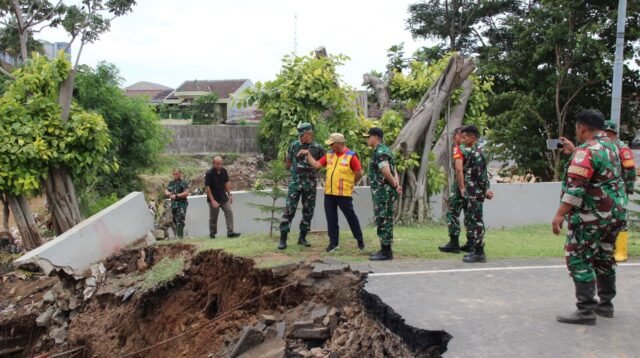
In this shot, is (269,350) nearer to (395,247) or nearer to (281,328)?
(281,328)

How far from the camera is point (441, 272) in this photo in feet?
22.5

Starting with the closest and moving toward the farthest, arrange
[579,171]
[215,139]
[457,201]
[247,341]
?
[579,171], [247,341], [457,201], [215,139]

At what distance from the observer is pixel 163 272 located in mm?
8234

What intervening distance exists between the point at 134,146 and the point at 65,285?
9.07m

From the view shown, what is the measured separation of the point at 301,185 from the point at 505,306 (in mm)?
3821

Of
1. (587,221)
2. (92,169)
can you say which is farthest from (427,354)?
(92,169)

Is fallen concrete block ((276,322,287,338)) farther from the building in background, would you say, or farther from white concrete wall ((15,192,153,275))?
the building in background

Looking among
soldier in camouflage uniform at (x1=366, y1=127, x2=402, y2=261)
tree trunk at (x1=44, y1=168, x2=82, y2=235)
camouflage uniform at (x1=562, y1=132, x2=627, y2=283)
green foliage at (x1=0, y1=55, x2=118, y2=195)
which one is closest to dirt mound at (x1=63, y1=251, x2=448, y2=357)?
soldier in camouflage uniform at (x1=366, y1=127, x2=402, y2=261)

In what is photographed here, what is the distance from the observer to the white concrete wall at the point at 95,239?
8609 mm

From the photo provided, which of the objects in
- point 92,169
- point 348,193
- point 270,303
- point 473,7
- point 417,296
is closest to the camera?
point 417,296

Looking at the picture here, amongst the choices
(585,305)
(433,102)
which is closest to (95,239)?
(585,305)

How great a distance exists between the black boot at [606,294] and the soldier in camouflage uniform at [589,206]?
15 cm

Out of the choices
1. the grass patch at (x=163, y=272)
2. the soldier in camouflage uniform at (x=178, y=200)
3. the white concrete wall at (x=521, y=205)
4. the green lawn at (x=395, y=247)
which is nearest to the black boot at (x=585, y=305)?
the green lawn at (x=395, y=247)

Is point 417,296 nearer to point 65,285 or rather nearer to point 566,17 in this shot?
point 65,285
